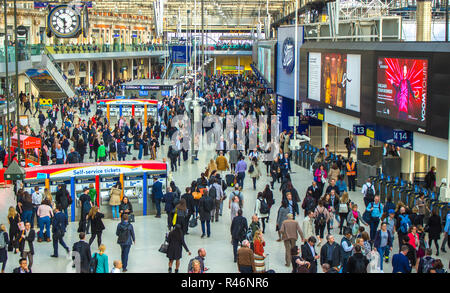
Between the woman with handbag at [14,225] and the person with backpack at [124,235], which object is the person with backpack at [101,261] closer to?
the person with backpack at [124,235]

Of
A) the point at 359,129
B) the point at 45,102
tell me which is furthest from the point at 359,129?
the point at 45,102

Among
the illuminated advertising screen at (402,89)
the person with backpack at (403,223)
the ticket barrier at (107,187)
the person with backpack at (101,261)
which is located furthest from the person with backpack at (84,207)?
the illuminated advertising screen at (402,89)

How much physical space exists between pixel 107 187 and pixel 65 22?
1449 cm

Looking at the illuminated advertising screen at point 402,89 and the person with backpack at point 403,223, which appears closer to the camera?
the person with backpack at point 403,223

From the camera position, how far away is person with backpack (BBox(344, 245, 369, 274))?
11.9 metres

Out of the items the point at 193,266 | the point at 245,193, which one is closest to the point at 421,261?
the point at 193,266

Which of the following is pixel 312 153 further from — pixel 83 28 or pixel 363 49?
pixel 83 28

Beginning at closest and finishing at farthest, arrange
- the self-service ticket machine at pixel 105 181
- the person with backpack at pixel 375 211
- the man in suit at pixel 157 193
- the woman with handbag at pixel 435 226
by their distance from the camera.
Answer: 1. the woman with handbag at pixel 435 226
2. the person with backpack at pixel 375 211
3. the self-service ticket machine at pixel 105 181
4. the man in suit at pixel 157 193

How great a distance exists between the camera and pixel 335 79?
2759cm

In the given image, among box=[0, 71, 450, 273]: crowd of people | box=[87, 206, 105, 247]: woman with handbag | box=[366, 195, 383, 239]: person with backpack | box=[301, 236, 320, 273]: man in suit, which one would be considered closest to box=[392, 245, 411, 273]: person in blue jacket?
box=[0, 71, 450, 273]: crowd of people

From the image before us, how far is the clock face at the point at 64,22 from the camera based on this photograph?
103 ft

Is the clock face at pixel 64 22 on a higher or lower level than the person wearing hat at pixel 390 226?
higher

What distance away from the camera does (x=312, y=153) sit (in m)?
27.6
